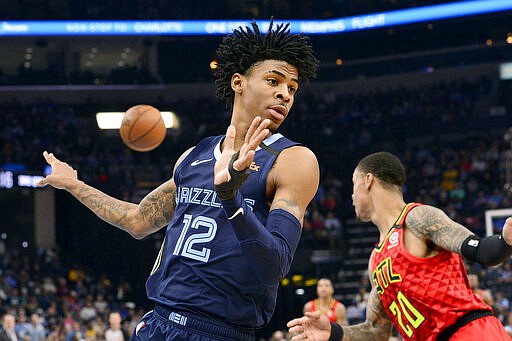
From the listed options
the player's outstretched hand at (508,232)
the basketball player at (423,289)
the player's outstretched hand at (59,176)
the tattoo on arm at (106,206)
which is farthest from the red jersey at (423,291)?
the player's outstretched hand at (59,176)

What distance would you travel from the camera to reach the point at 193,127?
26.8 m

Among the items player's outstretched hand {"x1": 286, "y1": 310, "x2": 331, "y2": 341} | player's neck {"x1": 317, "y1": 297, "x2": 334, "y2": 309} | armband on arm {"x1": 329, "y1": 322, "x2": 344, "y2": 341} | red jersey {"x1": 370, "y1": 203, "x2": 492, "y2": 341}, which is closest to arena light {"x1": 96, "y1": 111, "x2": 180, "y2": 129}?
player's neck {"x1": 317, "y1": 297, "x2": 334, "y2": 309}

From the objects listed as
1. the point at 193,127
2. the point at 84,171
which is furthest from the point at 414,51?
the point at 84,171

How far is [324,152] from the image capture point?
85.1 feet

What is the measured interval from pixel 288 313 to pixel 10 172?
886cm

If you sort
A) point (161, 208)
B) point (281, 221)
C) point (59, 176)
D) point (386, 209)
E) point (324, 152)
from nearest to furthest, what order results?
1. point (281, 221)
2. point (161, 208)
3. point (59, 176)
4. point (386, 209)
5. point (324, 152)

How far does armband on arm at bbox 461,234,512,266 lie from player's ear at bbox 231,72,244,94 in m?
1.42

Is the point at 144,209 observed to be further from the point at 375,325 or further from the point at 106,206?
the point at 375,325

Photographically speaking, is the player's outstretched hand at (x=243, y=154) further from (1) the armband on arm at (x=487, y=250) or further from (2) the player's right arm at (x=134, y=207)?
(1) the armband on arm at (x=487, y=250)

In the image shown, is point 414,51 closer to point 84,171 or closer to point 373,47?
point 373,47

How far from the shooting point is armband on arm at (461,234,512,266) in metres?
4.13

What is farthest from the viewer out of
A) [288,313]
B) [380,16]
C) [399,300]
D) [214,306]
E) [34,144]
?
[380,16]

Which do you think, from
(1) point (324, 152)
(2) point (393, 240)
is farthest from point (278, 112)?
(1) point (324, 152)

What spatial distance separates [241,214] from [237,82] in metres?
1.07
